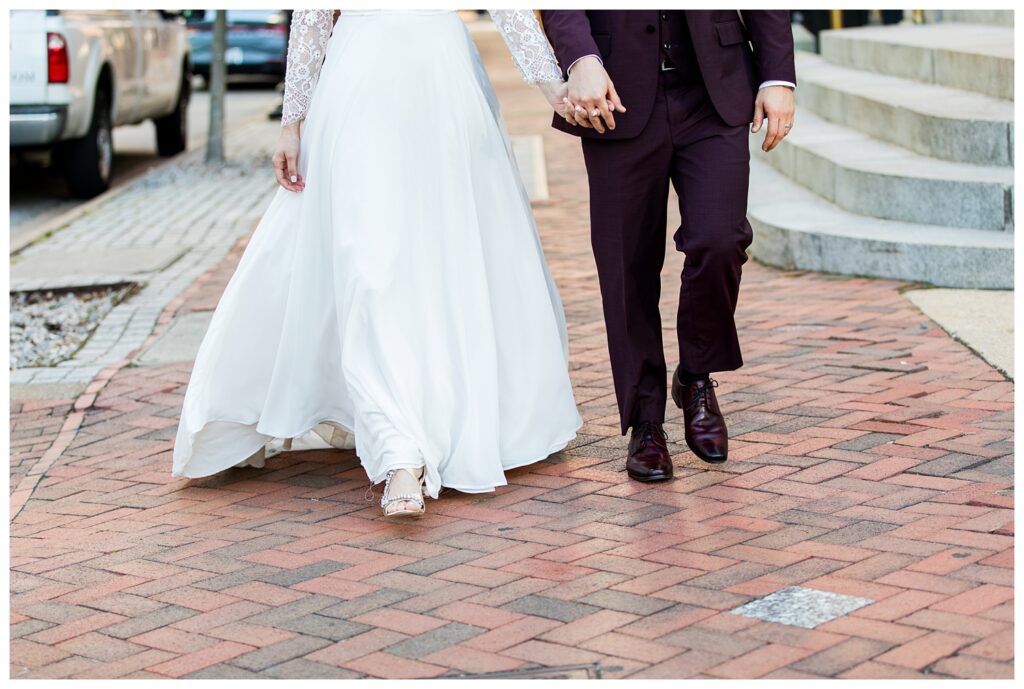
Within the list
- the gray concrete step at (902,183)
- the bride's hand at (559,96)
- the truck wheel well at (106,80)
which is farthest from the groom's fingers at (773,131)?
the truck wheel well at (106,80)

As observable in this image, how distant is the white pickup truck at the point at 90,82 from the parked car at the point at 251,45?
739 cm

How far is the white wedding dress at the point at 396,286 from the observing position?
4.00m

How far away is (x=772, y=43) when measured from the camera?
3957mm

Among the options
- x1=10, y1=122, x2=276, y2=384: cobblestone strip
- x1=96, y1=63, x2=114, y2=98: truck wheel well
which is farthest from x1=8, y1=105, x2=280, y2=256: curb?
x1=96, y1=63, x2=114, y2=98: truck wheel well

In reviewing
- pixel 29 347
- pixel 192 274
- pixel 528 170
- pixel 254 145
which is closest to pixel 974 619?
pixel 29 347

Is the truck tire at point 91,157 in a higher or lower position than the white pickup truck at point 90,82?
lower

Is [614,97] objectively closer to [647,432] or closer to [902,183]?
[647,432]

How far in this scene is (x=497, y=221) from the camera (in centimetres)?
423

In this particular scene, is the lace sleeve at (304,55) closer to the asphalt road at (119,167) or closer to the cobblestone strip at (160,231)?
the cobblestone strip at (160,231)

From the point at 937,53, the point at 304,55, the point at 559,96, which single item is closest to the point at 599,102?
the point at 559,96

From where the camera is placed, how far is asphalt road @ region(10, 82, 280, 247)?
36.0ft

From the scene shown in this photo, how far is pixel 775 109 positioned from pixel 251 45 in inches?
738

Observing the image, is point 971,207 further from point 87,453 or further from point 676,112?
point 87,453

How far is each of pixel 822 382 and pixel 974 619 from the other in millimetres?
2194
